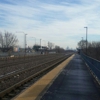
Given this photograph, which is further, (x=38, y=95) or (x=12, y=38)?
(x=12, y=38)

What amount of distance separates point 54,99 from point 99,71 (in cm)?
621

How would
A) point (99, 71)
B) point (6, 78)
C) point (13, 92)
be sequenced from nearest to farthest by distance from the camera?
point (13, 92) < point (99, 71) < point (6, 78)

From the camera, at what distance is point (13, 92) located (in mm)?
13672

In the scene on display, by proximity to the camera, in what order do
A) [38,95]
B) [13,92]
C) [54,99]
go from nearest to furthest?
[54,99]
[38,95]
[13,92]

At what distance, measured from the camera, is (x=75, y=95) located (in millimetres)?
11812

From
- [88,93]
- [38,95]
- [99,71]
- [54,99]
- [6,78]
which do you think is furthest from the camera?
[6,78]

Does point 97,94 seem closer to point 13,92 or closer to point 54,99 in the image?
point 54,99

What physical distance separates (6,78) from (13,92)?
5536 mm

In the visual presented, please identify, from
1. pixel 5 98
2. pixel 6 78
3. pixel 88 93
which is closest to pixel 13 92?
pixel 5 98

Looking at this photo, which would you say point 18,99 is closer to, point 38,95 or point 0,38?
point 38,95

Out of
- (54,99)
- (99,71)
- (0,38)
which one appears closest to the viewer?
(54,99)

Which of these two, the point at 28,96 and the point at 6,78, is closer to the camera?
the point at 28,96

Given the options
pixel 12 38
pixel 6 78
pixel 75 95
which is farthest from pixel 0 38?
pixel 75 95

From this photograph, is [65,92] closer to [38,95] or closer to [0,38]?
[38,95]
